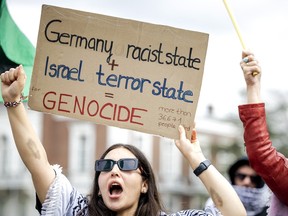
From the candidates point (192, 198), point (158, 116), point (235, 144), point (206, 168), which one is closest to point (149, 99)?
point (158, 116)

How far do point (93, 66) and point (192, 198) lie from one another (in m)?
49.9

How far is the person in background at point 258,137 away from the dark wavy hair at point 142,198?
22.7 inches

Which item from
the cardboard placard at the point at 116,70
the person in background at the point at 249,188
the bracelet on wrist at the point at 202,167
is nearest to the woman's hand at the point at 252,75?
the cardboard placard at the point at 116,70

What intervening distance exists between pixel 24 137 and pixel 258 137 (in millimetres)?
1186

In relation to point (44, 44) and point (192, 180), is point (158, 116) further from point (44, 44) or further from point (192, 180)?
point (192, 180)

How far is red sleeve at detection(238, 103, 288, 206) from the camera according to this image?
5.51m

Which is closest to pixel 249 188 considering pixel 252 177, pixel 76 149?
pixel 252 177

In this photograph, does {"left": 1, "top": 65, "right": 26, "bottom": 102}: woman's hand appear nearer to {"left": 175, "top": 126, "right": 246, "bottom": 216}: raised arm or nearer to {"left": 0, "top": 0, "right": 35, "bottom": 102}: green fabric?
{"left": 175, "top": 126, "right": 246, "bottom": 216}: raised arm

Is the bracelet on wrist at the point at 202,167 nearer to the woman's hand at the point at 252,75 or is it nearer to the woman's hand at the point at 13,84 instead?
the woman's hand at the point at 252,75

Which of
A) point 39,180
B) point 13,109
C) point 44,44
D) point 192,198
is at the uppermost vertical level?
point 192,198

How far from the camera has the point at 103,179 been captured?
567cm

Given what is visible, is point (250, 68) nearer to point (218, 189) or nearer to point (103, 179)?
point (218, 189)

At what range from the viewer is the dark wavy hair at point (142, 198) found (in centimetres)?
572

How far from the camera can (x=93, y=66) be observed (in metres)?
5.84
